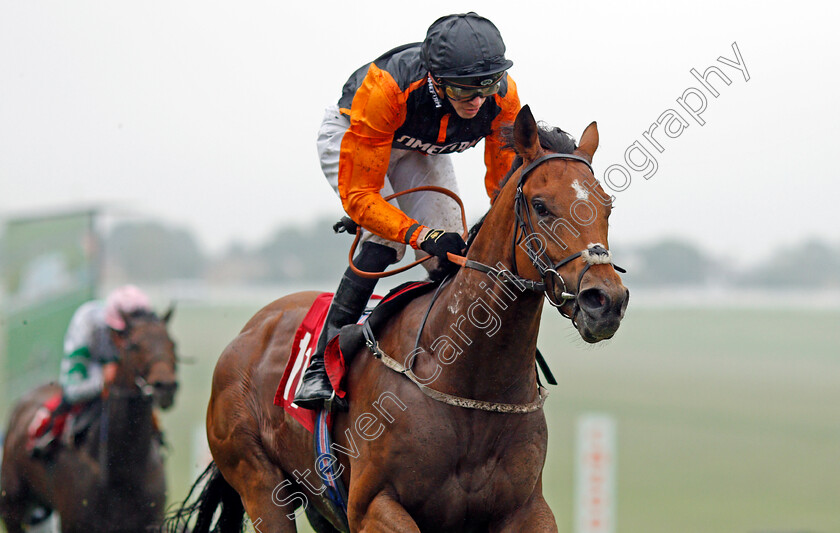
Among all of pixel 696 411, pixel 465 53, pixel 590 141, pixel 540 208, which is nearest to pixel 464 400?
pixel 540 208

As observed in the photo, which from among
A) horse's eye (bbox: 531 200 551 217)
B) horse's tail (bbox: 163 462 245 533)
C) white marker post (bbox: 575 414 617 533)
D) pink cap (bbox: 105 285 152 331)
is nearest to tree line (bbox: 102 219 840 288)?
white marker post (bbox: 575 414 617 533)

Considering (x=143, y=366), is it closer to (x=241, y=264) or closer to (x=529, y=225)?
(x=529, y=225)

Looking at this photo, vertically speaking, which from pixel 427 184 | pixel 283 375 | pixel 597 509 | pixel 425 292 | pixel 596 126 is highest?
pixel 596 126

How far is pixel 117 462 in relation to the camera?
6.46m

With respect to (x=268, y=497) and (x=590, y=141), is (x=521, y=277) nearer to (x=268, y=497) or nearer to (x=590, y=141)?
(x=590, y=141)

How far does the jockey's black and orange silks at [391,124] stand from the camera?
11.9ft

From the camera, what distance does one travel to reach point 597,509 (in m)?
9.13

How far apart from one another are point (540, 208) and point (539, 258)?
6.5 inches

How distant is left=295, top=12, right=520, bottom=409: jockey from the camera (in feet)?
11.3

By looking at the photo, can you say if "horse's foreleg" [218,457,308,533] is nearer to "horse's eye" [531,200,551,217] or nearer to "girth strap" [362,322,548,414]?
"girth strap" [362,322,548,414]

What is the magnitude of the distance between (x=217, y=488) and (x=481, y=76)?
2.91 meters

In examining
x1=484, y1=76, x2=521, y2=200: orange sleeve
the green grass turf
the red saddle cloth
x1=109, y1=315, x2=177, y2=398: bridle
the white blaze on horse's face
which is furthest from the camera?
the green grass turf

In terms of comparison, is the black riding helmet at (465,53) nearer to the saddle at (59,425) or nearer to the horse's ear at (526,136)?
the horse's ear at (526,136)

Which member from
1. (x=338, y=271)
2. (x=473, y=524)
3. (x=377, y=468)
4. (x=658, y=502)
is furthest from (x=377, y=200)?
(x=338, y=271)
